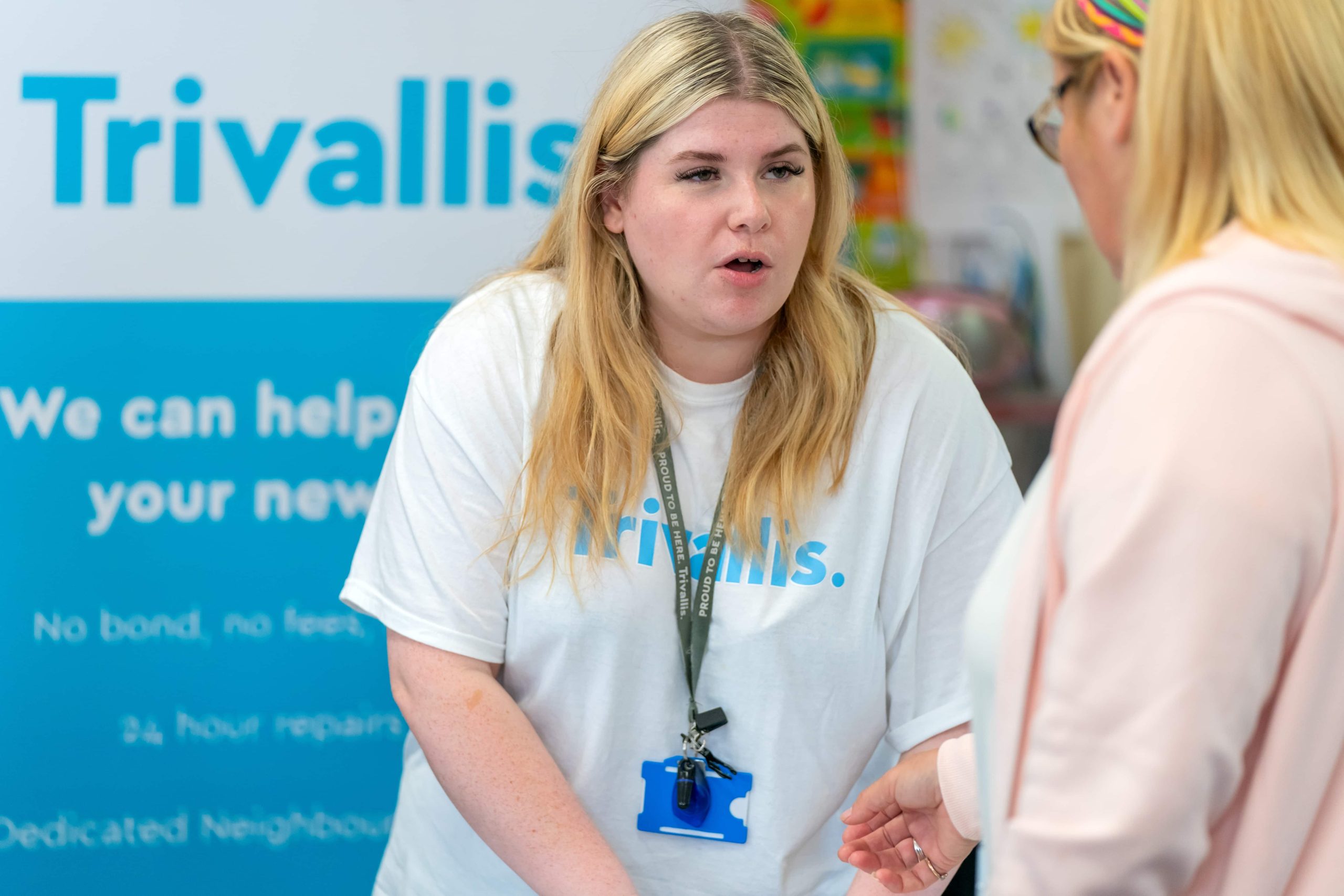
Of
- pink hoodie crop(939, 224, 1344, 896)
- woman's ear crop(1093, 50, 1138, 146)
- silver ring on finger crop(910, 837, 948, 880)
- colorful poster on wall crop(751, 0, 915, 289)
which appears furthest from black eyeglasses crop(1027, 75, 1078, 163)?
colorful poster on wall crop(751, 0, 915, 289)

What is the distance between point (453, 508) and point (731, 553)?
33 cm

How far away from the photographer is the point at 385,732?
2354 millimetres

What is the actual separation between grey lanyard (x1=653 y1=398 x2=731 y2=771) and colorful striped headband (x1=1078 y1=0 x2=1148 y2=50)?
0.78 metres

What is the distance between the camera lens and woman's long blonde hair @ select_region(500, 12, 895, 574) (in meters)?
1.52

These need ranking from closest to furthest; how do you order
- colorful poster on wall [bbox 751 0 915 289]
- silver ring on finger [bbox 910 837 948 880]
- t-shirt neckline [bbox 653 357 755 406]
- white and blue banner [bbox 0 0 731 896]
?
silver ring on finger [bbox 910 837 948 880], t-shirt neckline [bbox 653 357 755 406], white and blue banner [bbox 0 0 731 896], colorful poster on wall [bbox 751 0 915 289]

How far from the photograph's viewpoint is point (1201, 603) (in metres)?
0.71

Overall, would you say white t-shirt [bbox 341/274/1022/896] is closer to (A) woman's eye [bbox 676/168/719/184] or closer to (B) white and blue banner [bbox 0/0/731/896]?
(A) woman's eye [bbox 676/168/719/184]

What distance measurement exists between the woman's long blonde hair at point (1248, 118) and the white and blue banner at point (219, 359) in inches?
60.0

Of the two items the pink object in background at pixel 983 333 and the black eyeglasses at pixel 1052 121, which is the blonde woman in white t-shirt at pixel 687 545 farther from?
the pink object in background at pixel 983 333

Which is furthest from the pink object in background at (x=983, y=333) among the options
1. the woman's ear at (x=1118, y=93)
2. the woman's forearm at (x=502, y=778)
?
the woman's ear at (x=1118, y=93)

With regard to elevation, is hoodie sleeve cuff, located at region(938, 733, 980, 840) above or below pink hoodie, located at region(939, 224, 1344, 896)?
below

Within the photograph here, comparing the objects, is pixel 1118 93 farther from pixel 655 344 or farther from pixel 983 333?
pixel 983 333

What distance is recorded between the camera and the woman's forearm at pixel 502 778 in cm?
143

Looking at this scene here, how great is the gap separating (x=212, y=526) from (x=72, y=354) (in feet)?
1.21
